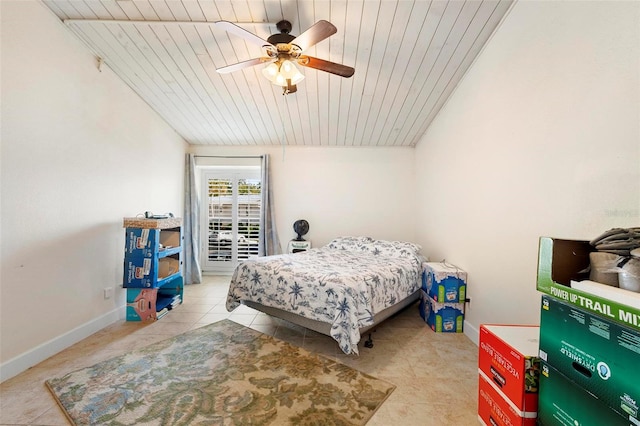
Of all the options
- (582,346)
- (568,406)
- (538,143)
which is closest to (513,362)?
(568,406)

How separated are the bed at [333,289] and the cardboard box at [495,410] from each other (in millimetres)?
828

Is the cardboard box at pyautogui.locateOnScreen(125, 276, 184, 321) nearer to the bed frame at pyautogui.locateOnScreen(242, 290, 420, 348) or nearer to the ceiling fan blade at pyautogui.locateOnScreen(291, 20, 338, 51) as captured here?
the bed frame at pyautogui.locateOnScreen(242, 290, 420, 348)

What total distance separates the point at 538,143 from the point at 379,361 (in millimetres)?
2012

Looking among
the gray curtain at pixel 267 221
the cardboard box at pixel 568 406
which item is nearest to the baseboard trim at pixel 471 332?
the cardboard box at pixel 568 406

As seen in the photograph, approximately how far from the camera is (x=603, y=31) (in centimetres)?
126

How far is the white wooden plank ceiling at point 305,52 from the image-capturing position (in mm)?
1909

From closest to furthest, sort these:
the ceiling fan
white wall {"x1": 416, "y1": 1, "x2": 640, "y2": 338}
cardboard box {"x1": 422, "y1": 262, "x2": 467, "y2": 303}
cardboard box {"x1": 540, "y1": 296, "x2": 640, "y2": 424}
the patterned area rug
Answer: cardboard box {"x1": 540, "y1": 296, "x2": 640, "y2": 424}
white wall {"x1": 416, "y1": 1, "x2": 640, "y2": 338}
the patterned area rug
the ceiling fan
cardboard box {"x1": 422, "y1": 262, "x2": 467, "y2": 303}

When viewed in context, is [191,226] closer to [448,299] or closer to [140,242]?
[140,242]

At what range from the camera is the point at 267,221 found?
14.5ft

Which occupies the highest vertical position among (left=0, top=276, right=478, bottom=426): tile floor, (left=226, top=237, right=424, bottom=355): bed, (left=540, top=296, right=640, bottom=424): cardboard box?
(left=540, top=296, right=640, bottom=424): cardboard box

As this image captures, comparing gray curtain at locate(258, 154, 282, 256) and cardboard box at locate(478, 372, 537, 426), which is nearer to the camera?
cardboard box at locate(478, 372, 537, 426)

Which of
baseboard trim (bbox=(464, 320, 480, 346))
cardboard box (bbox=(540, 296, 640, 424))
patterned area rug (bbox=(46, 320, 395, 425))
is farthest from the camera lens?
baseboard trim (bbox=(464, 320, 480, 346))

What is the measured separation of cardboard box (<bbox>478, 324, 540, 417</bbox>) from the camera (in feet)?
3.57

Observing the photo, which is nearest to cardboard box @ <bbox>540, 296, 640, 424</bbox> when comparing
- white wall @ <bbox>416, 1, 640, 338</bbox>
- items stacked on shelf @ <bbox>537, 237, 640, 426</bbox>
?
items stacked on shelf @ <bbox>537, 237, 640, 426</bbox>
